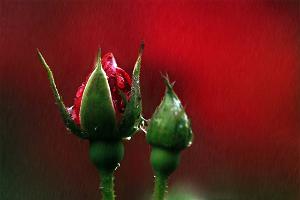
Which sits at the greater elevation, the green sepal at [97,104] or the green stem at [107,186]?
the green sepal at [97,104]

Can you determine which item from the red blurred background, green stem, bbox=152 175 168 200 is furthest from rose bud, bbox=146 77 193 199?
the red blurred background

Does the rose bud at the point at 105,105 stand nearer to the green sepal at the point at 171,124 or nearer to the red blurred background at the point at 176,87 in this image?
the green sepal at the point at 171,124

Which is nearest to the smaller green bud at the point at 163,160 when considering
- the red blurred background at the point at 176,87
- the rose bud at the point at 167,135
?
the rose bud at the point at 167,135

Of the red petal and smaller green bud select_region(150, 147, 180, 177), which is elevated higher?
the red petal

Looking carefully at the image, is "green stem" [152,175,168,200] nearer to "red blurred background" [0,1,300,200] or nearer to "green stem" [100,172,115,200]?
"green stem" [100,172,115,200]

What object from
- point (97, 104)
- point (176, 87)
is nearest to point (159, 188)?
point (97, 104)

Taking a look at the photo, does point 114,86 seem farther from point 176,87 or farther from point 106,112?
point 176,87

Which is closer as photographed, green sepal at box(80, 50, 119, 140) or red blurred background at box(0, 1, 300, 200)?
green sepal at box(80, 50, 119, 140)

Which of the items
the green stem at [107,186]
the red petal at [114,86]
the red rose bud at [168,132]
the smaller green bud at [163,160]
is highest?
the red petal at [114,86]

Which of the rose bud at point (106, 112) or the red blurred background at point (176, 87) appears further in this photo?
the red blurred background at point (176, 87)
